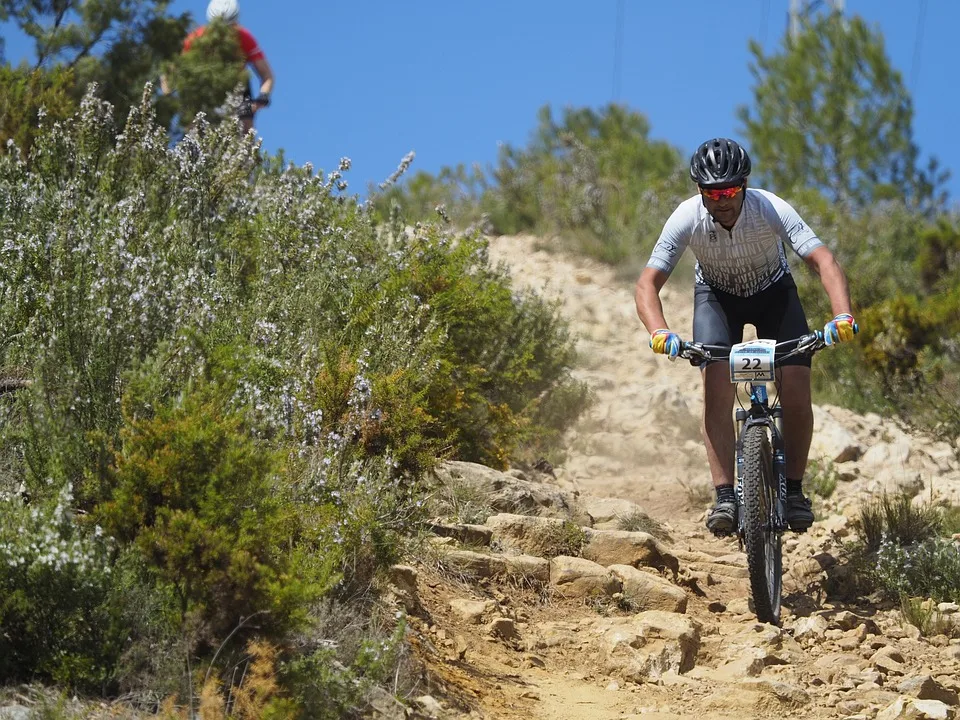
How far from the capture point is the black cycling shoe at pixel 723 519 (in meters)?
5.62

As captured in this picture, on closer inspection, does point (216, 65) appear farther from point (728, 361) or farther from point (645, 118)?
point (645, 118)

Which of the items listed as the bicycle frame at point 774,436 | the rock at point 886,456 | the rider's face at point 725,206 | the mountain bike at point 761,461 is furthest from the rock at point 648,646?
the rock at point 886,456

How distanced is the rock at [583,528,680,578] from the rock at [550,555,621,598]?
15.3 inches

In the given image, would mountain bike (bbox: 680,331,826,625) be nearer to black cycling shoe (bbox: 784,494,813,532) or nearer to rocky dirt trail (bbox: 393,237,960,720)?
black cycling shoe (bbox: 784,494,813,532)

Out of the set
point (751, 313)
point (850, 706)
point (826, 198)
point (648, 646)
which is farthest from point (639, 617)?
point (826, 198)

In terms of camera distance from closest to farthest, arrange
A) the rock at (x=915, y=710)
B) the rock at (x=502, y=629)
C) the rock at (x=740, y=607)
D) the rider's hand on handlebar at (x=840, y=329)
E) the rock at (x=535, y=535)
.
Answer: the rock at (x=915, y=710), the rock at (x=502, y=629), the rider's hand on handlebar at (x=840, y=329), the rock at (x=740, y=607), the rock at (x=535, y=535)

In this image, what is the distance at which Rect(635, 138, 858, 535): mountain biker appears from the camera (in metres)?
5.61

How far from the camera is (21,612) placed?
3.70m

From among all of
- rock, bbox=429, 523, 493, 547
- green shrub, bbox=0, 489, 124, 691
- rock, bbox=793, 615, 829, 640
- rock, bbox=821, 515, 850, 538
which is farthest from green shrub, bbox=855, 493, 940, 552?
green shrub, bbox=0, 489, 124, 691

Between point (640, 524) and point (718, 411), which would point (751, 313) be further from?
point (640, 524)

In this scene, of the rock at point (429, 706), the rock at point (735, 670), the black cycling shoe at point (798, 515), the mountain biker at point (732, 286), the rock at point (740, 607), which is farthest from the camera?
the rock at point (740, 607)

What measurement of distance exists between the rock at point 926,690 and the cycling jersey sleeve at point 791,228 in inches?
75.4

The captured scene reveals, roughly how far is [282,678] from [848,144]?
2009 cm

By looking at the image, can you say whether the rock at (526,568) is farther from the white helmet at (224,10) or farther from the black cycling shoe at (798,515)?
the white helmet at (224,10)
